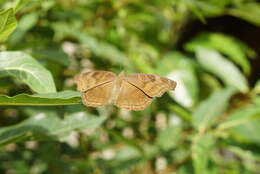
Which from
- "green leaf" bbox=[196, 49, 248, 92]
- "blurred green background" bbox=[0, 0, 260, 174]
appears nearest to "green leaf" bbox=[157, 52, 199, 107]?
"blurred green background" bbox=[0, 0, 260, 174]

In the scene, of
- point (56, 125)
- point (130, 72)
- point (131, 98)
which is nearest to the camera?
point (131, 98)

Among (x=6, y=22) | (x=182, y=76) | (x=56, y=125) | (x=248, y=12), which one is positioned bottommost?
(x=182, y=76)

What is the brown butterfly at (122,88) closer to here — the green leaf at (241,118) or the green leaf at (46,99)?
the green leaf at (46,99)

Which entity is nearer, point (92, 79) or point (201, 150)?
point (92, 79)

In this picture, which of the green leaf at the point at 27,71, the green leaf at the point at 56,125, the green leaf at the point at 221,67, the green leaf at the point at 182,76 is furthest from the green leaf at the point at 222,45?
the green leaf at the point at 27,71

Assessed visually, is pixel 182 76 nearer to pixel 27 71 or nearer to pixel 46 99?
pixel 27 71

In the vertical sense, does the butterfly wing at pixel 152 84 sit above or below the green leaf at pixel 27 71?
below

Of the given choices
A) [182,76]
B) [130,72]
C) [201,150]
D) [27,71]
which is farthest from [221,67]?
[27,71]
